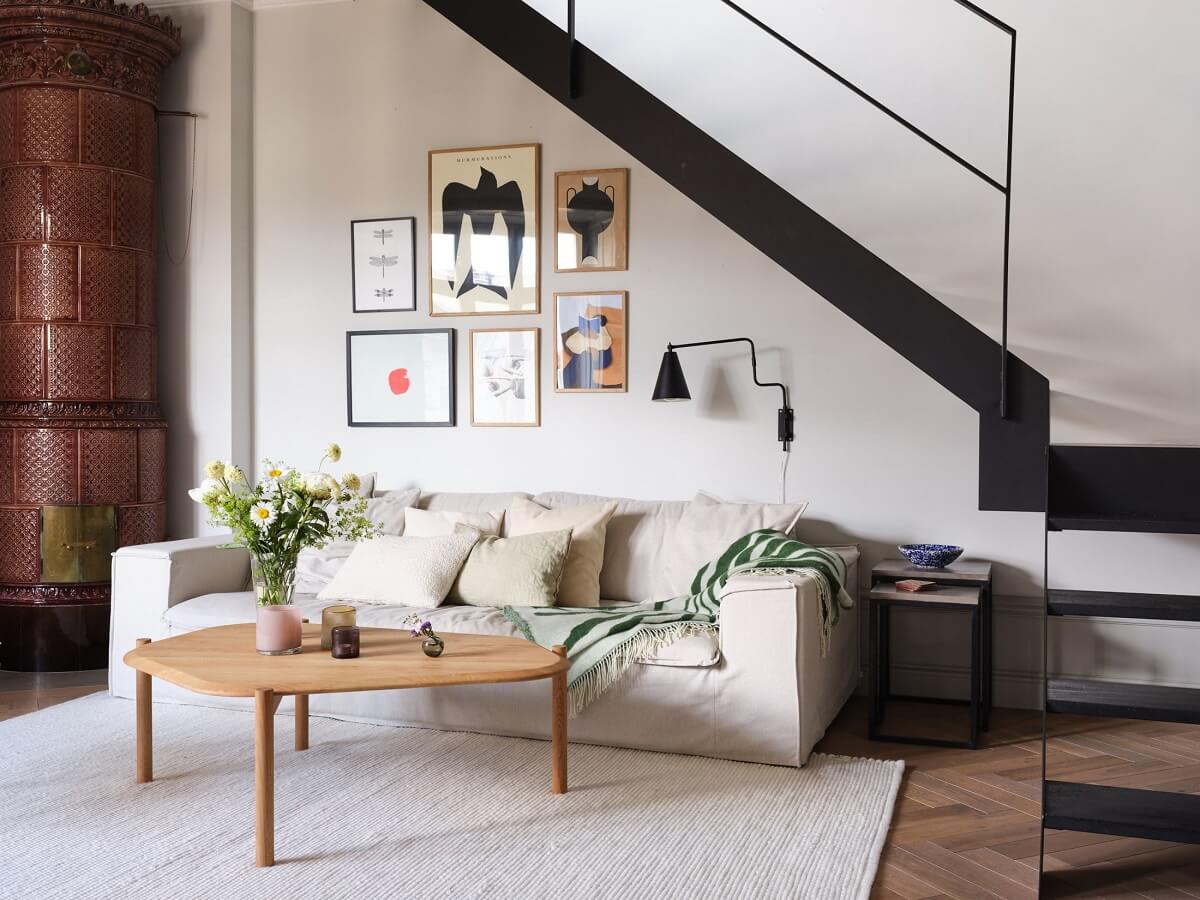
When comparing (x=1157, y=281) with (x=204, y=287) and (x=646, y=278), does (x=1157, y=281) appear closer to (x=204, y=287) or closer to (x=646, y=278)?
(x=646, y=278)

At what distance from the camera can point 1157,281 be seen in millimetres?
3881

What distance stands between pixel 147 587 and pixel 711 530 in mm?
2125

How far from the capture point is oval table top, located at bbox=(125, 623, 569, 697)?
8.96 feet

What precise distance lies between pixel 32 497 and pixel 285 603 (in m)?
2.25

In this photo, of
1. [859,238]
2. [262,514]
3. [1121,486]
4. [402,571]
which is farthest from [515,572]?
[1121,486]

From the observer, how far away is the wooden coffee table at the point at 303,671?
2654 millimetres

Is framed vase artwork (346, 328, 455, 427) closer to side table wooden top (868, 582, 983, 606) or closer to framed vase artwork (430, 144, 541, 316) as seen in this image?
framed vase artwork (430, 144, 541, 316)

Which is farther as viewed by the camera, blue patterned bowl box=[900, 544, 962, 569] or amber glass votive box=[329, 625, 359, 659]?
blue patterned bowl box=[900, 544, 962, 569]

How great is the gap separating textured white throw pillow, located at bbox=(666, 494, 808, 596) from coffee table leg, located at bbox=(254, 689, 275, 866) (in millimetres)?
1763

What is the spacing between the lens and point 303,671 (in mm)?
2842

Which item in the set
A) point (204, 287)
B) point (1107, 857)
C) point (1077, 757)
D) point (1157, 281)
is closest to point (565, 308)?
point (204, 287)

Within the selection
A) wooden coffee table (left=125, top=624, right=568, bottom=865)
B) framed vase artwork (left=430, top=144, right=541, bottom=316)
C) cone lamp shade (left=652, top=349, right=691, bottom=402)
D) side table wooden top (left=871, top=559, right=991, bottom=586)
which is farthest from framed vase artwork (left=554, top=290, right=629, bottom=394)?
wooden coffee table (left=125, top=624, right=568, bottom=865)

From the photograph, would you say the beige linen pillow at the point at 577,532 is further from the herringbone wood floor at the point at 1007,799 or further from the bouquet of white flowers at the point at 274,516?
the bouquet of white flowers at the point at 274,516

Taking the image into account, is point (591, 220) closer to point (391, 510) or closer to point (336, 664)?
point (391, 510)
